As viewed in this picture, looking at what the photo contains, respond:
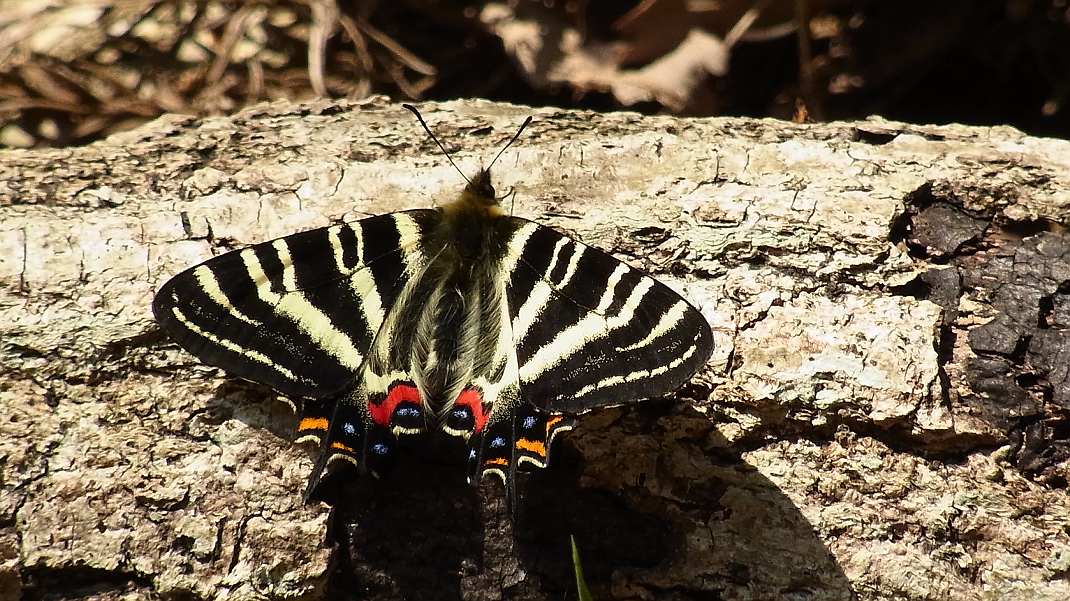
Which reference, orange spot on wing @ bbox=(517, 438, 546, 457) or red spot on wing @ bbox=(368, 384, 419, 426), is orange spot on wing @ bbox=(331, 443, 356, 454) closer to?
red spot on wing @ bbox=(368, 384, 419, 426)

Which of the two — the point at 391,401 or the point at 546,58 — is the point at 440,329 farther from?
the point at 546,58

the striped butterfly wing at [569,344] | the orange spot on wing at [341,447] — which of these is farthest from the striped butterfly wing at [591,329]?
the orange spot on wing at [341,447]

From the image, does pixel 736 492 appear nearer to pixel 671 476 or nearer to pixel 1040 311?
pixel 671 476

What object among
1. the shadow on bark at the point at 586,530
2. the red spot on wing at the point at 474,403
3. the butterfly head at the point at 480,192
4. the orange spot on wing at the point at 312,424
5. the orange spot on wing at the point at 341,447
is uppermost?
the butterfly head at the point at 480,192

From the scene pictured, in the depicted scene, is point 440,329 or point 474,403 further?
point 440,329

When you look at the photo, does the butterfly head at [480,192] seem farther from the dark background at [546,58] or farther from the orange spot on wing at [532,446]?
the dark background at [546,58]

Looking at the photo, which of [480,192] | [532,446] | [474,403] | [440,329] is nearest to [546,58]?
[480,192]

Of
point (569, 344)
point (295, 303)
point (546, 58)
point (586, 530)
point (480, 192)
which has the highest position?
point (546, 58)
